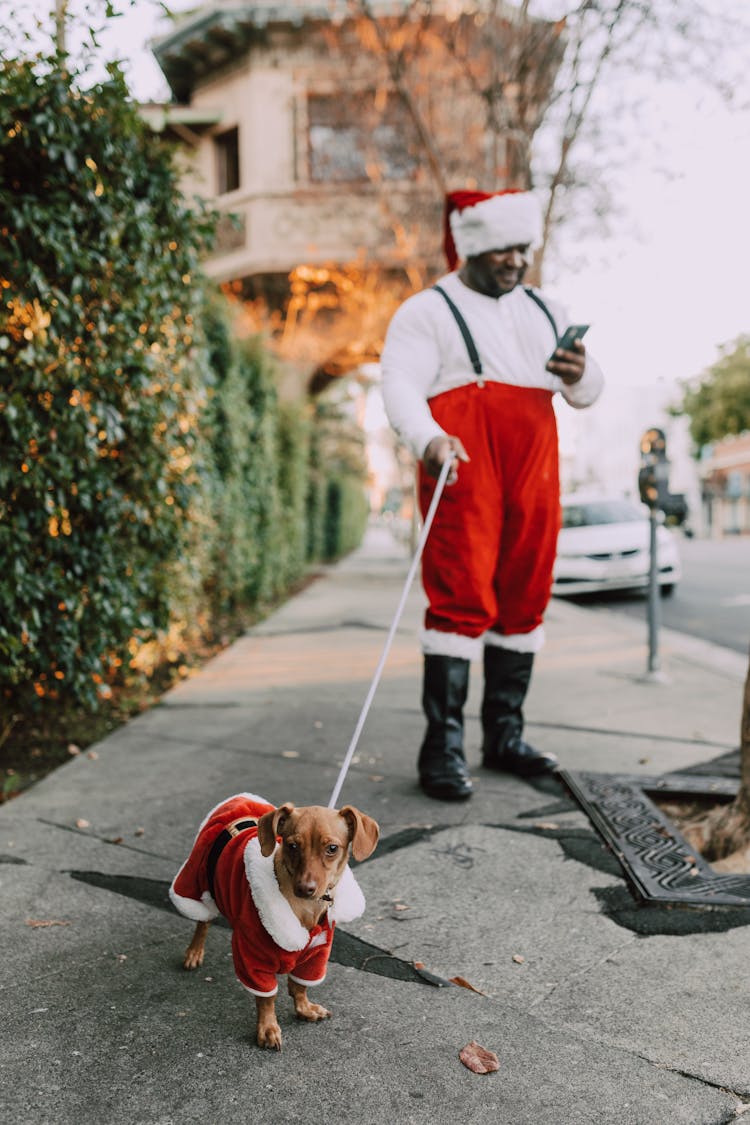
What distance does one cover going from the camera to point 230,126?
56.4ft

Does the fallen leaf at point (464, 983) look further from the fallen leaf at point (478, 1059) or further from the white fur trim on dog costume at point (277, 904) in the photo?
the white fur trim on dog costume at point (277, 904)

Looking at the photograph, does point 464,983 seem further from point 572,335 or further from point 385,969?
point 572,335

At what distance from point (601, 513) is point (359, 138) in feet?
22.3

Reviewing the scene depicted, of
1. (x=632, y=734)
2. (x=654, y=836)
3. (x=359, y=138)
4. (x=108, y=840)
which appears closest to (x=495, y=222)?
(x=654, y=836)

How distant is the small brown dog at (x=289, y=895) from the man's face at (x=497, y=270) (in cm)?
235

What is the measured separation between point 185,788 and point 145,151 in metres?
2.90

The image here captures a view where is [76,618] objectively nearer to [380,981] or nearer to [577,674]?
[380,981]

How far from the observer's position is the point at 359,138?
563 inches

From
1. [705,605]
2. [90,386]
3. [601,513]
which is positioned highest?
[90,386]

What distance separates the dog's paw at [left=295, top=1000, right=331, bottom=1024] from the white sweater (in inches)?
75.4

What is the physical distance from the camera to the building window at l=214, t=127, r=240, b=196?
695 inches

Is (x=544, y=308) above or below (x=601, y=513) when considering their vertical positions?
above

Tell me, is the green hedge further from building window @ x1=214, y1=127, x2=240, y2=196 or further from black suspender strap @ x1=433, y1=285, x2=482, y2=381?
building window @ x1=214, y1=127, x2=240, y2=196

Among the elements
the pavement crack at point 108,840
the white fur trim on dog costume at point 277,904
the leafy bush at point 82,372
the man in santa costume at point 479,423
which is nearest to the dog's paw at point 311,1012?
the white fur trim on dog costume at point 277,904
